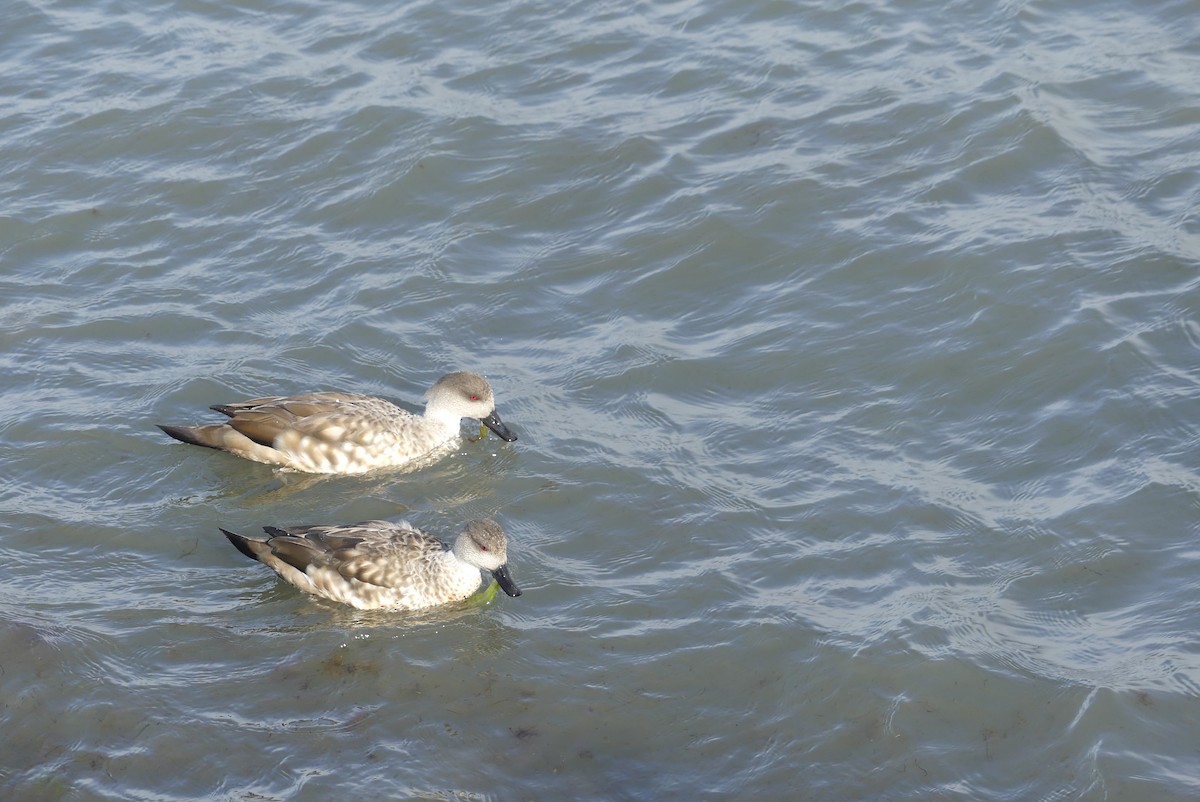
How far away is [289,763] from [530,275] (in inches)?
215

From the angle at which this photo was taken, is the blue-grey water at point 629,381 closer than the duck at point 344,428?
Yes

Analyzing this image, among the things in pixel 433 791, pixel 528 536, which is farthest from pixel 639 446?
pixel 433 791

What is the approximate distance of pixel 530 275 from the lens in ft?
38.4

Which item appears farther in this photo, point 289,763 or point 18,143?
point 18,143

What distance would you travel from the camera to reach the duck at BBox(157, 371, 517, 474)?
9.83 meters

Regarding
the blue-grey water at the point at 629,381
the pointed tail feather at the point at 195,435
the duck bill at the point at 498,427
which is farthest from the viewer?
the duck bill at the point at 498,427

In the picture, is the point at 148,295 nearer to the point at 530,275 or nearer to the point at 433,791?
the point at 530,275

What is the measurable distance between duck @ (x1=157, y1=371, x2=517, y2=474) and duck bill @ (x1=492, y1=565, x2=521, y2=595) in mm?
1853

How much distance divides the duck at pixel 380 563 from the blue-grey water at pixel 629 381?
167 millimetres

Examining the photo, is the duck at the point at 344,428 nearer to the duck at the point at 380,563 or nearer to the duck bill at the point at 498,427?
the duck bill at the point at 498,427

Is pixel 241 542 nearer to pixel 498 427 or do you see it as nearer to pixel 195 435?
pixel 195 435

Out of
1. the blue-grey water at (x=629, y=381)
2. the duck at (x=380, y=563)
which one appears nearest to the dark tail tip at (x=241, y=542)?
the duck at (x=380, y=563)

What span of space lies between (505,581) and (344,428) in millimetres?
2082

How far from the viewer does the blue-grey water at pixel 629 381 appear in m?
7.41
